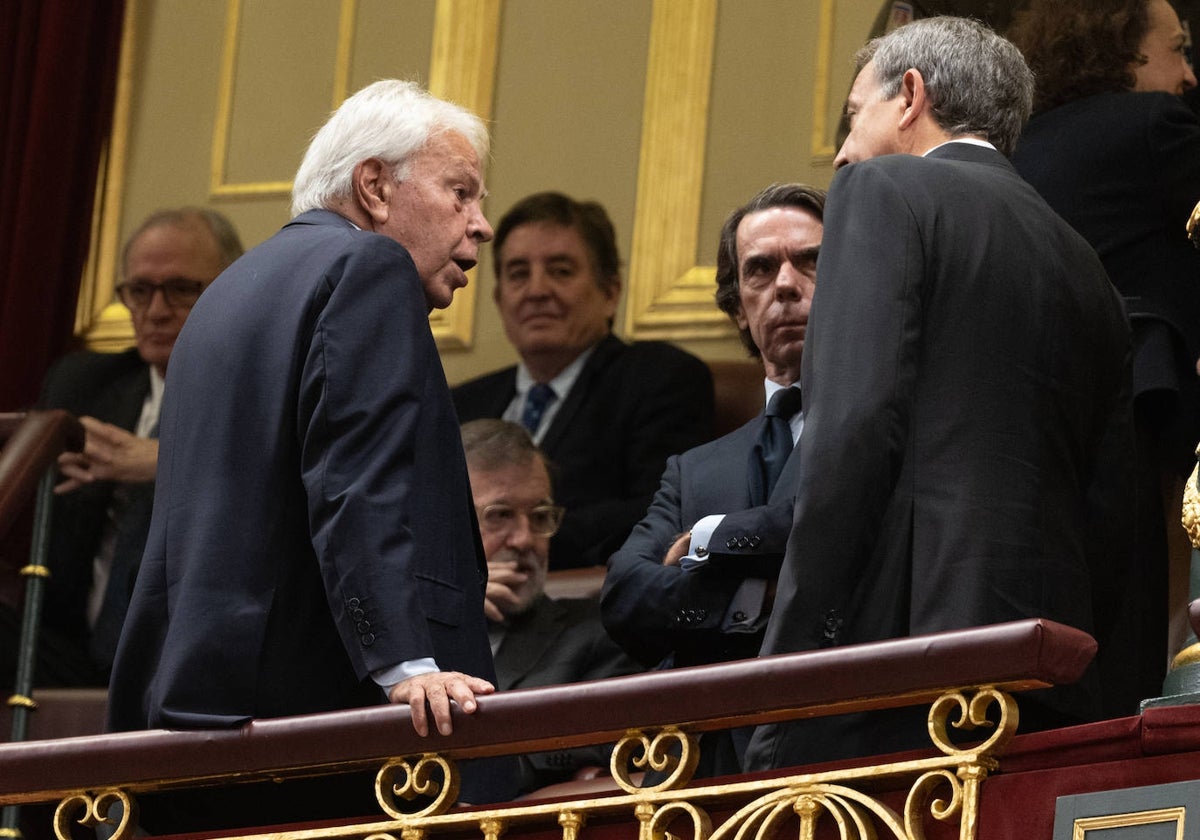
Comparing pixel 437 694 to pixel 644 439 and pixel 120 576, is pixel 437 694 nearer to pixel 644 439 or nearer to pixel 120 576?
pixel 120 576

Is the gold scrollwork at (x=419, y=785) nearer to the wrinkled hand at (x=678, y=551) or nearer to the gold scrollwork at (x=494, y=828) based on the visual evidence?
the gold scrollwork at (x=494, y=828)

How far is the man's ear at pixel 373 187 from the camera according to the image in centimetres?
360

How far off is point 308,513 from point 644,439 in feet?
8.39

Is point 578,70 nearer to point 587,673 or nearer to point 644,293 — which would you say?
point 644,293

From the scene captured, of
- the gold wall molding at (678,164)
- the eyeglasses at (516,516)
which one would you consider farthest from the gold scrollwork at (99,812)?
the gold wall molding at (678,164)

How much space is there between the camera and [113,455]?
5699 mm

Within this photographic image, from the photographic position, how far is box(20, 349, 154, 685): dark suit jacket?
5.49 meters

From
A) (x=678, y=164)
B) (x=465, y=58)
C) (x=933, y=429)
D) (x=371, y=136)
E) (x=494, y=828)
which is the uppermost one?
(x=465, y=58)

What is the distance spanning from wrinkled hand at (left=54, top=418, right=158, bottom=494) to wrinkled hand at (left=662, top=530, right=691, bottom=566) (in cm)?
230

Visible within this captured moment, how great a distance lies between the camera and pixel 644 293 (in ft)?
22.1

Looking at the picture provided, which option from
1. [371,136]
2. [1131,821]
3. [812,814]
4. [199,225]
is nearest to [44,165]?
[199,225]

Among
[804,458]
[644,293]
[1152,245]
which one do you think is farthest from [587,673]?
[644,293]

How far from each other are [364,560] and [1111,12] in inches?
80.0

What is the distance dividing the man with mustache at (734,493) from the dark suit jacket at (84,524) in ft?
6.46
